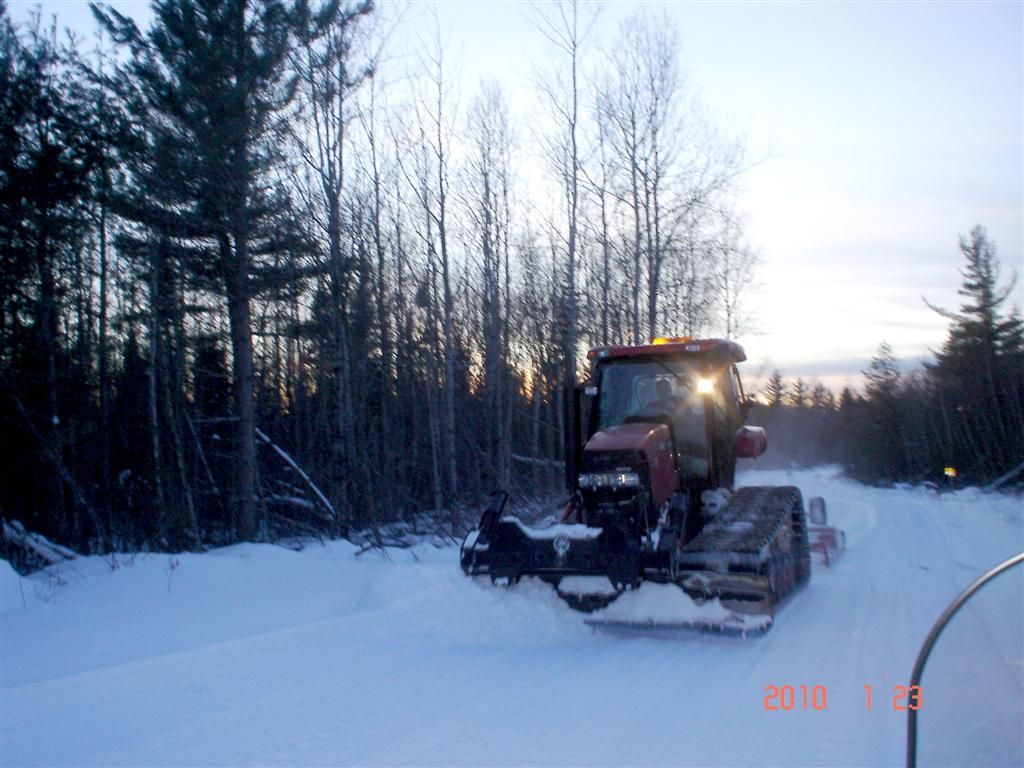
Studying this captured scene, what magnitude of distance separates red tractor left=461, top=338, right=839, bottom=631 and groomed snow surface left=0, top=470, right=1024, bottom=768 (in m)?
0.30

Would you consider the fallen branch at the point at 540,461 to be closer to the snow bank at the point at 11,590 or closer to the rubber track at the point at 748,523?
the rubber track at the point at 748,523

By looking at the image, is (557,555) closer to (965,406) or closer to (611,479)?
(611,479)

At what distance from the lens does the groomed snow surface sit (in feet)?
16.5

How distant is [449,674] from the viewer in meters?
6.61

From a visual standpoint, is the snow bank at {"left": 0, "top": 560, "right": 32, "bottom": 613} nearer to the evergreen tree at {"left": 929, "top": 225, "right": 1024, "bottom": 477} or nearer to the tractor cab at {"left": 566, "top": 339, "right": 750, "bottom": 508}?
the tractor cab at {"left": 566, "top": 339, "right": 750, "bottom": 508}

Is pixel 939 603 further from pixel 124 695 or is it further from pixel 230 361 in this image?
pixel 230 361

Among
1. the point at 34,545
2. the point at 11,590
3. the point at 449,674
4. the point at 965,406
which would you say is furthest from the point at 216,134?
the point at 965,406

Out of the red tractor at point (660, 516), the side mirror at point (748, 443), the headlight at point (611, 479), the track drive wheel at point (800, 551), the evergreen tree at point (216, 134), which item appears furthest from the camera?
the evergreen tree at point (216, 134)

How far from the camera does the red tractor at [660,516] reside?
759 cm

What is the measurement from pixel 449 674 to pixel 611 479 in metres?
2.45

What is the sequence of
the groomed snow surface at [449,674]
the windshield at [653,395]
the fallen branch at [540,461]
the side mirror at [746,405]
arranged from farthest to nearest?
1. the fallen branch at [540,461]
2. the side mirror at [746,405]
3. the windshield at [653,395]
4. the groomed snow surface at [449,674]

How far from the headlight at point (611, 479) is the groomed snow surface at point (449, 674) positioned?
1.12 meters

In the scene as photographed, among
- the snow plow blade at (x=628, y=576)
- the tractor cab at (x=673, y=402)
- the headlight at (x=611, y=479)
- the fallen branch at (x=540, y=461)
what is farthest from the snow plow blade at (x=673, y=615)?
the fallen branch at (x=540, y=461)

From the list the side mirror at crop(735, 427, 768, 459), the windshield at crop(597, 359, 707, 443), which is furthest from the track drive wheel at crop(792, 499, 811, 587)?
the windshield at crop(597, 359, 707, 443)
